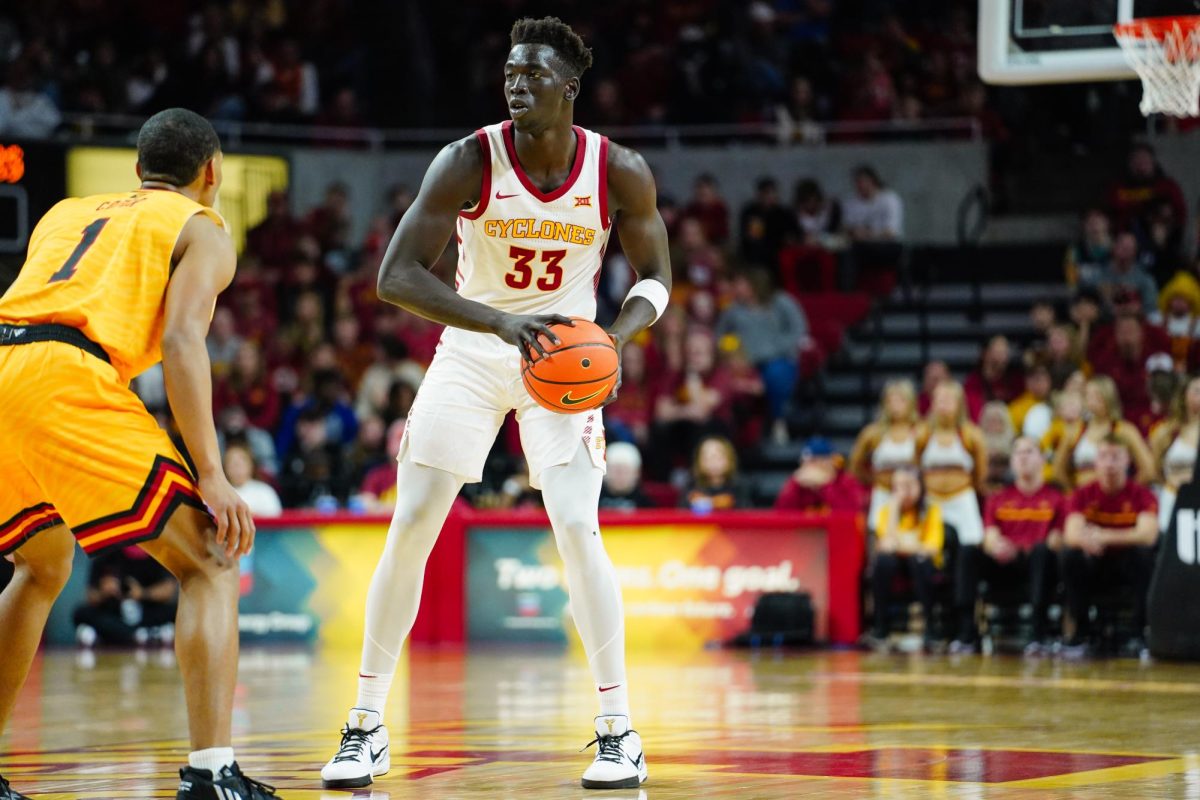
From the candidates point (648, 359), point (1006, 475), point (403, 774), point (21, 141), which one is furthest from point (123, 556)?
point (403, 774)

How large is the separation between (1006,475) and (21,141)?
26.4ft

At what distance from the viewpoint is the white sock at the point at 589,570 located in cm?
562

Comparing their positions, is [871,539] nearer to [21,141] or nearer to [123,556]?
[123,556]

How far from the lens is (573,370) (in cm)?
531

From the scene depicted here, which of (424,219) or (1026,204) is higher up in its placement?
(1026,204)

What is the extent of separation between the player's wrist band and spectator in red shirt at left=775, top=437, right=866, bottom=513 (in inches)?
273

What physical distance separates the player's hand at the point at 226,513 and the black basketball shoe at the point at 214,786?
1.85 ft

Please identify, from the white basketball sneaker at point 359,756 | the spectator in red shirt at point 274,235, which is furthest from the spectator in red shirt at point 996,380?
the white basketball sneaker at point 359,756

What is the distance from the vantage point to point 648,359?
50.4ft

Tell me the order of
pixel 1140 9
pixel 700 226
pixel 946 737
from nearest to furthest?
1. pixel 946 737
2. pixel 1140 9
3. pixel 700 226

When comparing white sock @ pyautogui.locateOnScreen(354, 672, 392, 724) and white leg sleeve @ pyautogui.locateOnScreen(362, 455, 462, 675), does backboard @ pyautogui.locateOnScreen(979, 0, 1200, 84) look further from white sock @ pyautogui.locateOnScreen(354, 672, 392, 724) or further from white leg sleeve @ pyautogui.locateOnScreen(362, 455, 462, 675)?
white sock @ pyautogui.locateOnScreen(354, 672, 392, 724)

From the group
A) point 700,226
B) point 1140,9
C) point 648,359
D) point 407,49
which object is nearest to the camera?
point 1140,9

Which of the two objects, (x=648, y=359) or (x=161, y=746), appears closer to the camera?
(x=161, y=746)

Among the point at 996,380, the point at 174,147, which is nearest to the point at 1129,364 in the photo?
the point at 996,380
